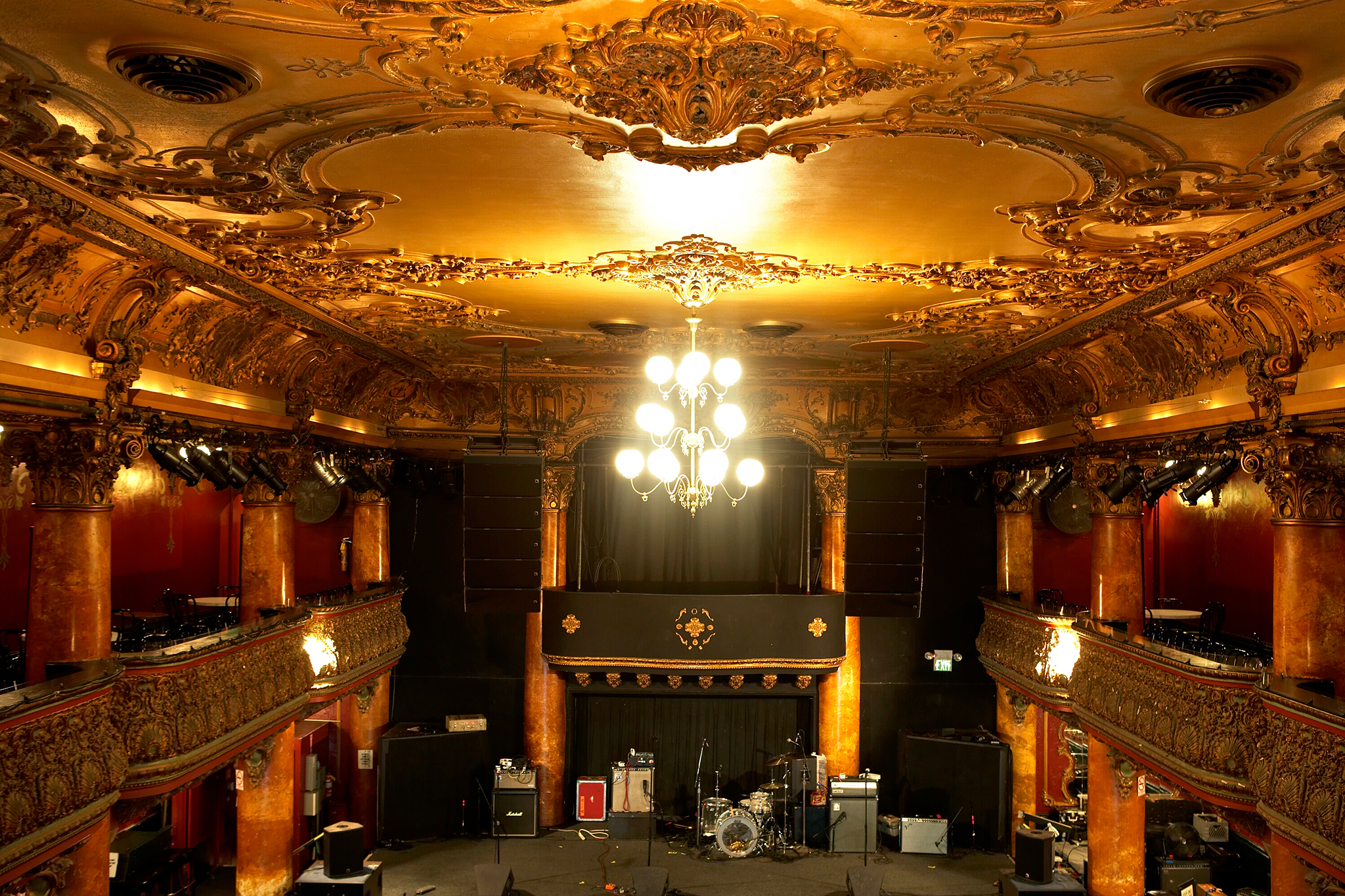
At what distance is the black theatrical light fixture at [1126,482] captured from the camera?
9859mm

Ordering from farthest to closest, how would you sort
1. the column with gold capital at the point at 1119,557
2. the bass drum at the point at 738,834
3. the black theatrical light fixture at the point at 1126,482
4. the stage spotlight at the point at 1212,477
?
the bass drum at the point at 738,834
the column with gold capital at the point at 1119,557
the black theatrical light fixture at the point at 1126,482
the stage spotlight at the point at 1212,477

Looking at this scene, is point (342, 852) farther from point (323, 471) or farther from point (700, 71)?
point (700, 71)

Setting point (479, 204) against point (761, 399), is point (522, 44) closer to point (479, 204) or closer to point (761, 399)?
point (479, 204)

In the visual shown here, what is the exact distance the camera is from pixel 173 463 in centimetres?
852

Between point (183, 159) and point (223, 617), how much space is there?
7.76 metres

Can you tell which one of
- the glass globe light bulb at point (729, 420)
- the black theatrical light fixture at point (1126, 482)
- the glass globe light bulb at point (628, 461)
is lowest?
the black theatrical light fixture at point (1126, 482)

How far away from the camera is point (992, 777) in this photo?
14695 mm

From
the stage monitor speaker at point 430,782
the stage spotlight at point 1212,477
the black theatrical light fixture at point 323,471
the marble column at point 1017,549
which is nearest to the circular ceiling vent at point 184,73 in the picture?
the stage spotlight at point 1212,477

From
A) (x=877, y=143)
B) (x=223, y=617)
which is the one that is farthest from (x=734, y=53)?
(x=223, y=617)

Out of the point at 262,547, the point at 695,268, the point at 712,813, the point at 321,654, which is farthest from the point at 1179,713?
the point at 262,547

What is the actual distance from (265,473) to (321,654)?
9.11 feet

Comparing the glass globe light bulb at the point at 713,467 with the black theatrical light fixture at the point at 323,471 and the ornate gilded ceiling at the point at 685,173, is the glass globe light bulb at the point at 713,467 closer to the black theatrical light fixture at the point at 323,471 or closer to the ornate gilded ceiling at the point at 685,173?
the ornate gilded ceiling at the point at 685,173

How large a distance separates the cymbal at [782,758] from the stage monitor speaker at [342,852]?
19.8 feet

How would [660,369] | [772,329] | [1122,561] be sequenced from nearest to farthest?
[660,369] → [772,329] → [1122,561]
